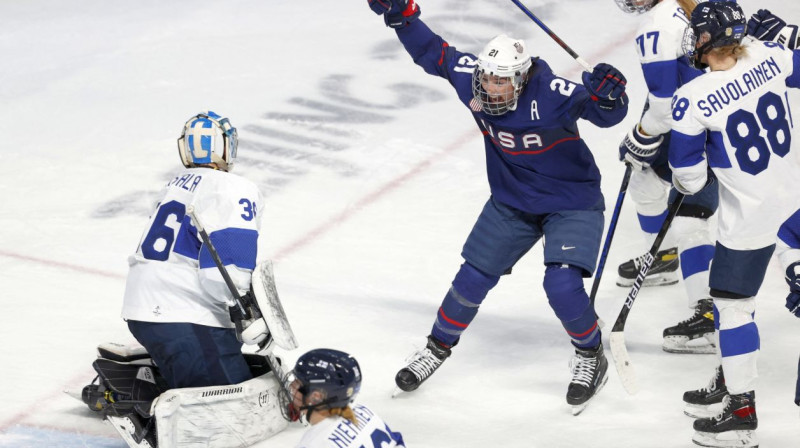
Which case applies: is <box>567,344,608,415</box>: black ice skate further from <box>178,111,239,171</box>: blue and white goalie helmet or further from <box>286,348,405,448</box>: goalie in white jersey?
<box>286,348,405,448</box>: goalie in white jersey

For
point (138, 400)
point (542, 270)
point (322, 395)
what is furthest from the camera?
point (542, 270)

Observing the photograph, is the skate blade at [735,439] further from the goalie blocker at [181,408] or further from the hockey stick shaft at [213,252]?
the hockey stick shaft at [213,252]

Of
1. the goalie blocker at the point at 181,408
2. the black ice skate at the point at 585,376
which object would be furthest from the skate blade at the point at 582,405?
the goalie blocker at the point at 181,408

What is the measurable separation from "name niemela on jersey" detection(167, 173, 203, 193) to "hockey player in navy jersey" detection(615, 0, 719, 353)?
1.39 meters

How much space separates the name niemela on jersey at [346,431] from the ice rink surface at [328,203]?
1162mm

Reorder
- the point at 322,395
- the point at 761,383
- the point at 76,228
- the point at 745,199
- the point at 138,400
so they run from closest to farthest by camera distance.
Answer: the point at 322,395 → the point at 745,199 → the point at 138,400 → the point at 761,383 → the point at 76,228

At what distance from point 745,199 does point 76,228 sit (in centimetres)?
310

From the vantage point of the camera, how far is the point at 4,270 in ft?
17.5

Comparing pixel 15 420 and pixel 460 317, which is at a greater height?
pixel 460 317

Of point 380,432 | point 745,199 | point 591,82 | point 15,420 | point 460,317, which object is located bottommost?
point 15,420

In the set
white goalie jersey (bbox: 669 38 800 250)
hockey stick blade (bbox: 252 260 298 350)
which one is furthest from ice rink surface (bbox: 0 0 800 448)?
white goalie jersey (bbox: 669 38 800 250)

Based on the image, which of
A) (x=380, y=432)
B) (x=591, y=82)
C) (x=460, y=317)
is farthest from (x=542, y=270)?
(x=380, y=432)

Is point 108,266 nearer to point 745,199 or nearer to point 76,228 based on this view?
point 76,228

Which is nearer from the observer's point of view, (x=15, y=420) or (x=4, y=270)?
(x=15, y=420)
